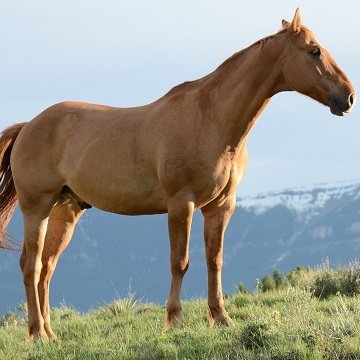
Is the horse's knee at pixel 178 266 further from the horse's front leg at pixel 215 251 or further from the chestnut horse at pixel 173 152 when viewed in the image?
the horse's front leg at pixel 215 251

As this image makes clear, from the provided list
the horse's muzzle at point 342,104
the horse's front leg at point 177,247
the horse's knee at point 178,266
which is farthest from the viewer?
the horse's knee at point 178,266

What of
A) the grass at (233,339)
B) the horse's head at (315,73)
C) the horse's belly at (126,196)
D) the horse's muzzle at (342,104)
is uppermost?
the horse's head at (315,73)

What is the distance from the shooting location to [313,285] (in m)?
12.2

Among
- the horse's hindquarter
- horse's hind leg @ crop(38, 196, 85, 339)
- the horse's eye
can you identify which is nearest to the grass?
horse's hind leg @ crop(38, 196, 85, 339)

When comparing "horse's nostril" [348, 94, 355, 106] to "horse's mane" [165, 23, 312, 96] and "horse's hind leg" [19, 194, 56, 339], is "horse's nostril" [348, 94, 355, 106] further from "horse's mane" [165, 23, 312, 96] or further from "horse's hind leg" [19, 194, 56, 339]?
"horse's hind leg" [19, 194, 56, 339]

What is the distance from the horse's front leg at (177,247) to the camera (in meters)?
8.54

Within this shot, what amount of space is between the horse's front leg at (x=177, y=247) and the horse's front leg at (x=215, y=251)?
0.41 metres

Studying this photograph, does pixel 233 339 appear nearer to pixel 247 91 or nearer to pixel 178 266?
pixel 178 266

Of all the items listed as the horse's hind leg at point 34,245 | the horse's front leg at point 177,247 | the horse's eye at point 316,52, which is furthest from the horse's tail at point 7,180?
the horse's eye at point 316,52

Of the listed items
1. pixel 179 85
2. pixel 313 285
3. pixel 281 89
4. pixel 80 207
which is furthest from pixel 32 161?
pixel 313 285

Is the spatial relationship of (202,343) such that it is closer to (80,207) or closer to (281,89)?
(281,89)

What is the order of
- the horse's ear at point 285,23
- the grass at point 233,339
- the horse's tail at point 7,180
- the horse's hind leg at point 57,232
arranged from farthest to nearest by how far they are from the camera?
the horse's tail at point 7,180 < the horse's hind leg at point 57,232 < the horse's ear at point 285,23 < the grass at point 233,339

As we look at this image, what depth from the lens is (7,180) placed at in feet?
36.1

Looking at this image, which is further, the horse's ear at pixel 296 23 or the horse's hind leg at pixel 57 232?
the horse's hind leg at pixel 57 232
